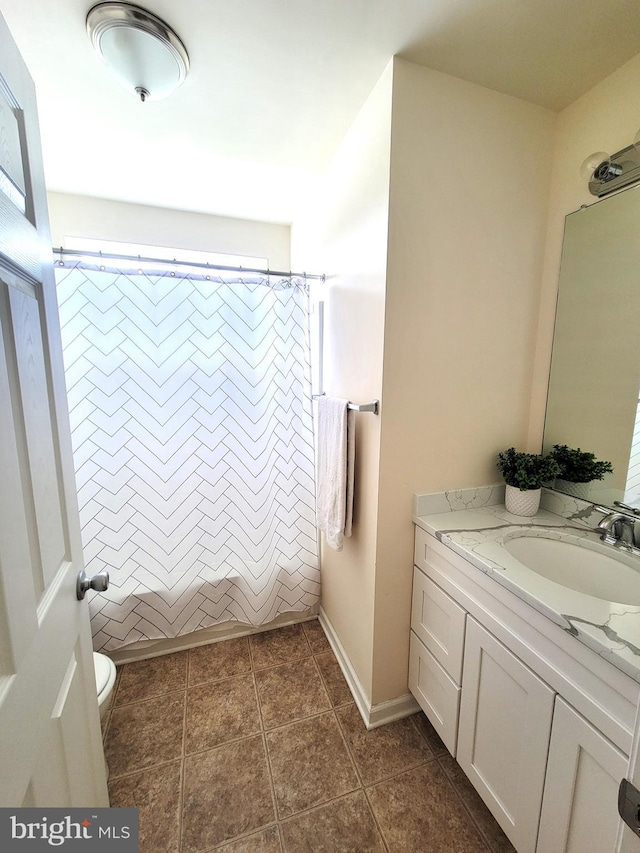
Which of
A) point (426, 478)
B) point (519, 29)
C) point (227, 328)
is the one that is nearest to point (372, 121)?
point (519, 29)

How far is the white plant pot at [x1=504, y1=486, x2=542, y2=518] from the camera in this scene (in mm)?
1320

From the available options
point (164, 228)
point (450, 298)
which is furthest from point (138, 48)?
point (450, 298)

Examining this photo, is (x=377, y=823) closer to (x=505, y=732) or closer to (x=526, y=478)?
(x=505, y=732)

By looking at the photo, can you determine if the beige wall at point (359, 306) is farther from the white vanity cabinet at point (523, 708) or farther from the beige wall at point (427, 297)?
the white vanity cabinet at point (523, 708)

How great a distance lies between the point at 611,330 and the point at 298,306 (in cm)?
132

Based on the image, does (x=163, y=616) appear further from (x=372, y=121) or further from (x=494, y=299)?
(x=372, y=121)

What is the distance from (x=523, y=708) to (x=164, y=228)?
2.74 m

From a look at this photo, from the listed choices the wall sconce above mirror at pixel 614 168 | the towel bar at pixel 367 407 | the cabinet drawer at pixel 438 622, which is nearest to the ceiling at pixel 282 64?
the wall sconce above mirror at pixel 614 168

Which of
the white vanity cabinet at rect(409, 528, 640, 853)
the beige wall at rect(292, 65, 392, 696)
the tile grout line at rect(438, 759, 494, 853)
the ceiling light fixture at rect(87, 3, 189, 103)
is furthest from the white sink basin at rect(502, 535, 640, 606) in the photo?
the ceiling light fixture at rect(87, 3, 189, 103)

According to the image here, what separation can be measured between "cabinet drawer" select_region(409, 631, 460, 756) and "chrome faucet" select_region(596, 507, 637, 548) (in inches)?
28.1

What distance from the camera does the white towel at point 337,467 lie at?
1.44 meters

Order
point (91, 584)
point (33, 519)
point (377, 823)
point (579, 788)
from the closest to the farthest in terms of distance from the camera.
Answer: point (33, 519), point (579, 788), point (91, 584), point (377, 823)

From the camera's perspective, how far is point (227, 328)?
1.69 metres

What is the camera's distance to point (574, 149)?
1.27 meters
